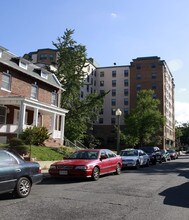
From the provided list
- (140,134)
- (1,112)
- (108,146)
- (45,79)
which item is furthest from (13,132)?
(108,146)

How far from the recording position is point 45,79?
106 ft

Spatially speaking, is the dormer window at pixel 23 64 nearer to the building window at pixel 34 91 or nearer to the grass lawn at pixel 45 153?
the building window at pixel 34 91

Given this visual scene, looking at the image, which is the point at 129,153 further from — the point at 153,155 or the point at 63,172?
the point at 63,172

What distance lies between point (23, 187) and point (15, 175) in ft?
1.82

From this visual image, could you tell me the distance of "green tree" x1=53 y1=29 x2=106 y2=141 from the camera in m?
45.5

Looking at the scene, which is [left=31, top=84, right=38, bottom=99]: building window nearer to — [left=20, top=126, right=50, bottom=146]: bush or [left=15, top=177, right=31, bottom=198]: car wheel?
[left=20, top=126, right=50, bottom=146]: bush

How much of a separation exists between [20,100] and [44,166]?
9.52m

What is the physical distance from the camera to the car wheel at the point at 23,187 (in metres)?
9.13

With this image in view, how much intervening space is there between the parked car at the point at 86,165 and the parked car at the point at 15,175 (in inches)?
135

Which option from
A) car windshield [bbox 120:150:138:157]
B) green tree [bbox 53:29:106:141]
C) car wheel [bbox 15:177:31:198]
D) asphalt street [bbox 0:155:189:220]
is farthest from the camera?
green tree [bbox 53:29:106:141]

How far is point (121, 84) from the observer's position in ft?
281

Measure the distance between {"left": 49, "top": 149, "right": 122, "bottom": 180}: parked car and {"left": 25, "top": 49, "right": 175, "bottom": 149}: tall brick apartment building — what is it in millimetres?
63474

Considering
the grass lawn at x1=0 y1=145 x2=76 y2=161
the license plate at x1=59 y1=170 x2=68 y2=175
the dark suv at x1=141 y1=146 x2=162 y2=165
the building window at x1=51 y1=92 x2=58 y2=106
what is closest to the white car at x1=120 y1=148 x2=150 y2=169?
the dark suv at x1=141 y1=146 x2=162 y2=165

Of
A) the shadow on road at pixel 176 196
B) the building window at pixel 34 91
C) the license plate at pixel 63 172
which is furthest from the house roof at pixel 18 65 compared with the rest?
the shadow on road at pixel 176 196
